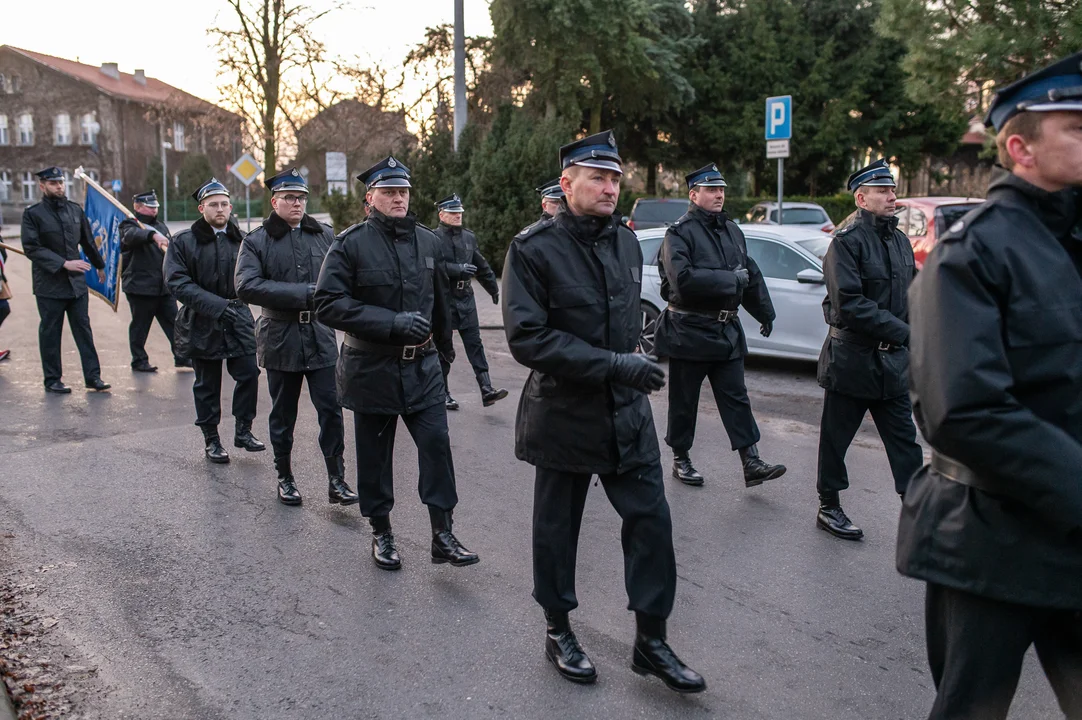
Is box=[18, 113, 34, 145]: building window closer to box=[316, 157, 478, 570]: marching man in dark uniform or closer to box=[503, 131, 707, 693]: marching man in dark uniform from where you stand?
box=[316, 157, 478, 570]: marching man in dark uniform

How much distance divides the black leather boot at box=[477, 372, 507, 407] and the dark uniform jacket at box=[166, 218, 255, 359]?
88.4 inches

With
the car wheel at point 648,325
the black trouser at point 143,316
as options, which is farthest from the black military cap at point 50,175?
the car wheel at point 648,325

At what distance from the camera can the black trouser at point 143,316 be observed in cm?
1053

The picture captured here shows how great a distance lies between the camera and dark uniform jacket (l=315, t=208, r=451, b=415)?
4762mm

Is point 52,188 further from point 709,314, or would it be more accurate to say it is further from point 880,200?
point 880,200

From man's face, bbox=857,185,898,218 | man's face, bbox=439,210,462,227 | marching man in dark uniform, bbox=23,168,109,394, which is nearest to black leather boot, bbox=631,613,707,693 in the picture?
man's face, bbox=857,185,898,218

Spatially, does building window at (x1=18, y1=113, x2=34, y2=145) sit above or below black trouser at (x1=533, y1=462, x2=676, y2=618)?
above

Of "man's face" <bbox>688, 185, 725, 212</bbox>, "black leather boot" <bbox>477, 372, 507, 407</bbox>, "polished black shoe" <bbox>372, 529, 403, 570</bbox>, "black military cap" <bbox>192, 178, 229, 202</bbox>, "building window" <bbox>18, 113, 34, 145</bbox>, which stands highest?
"building window" <bbox>18, 113, 34, 145</bbox>

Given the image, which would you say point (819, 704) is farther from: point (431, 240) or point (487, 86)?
point (487, 86)

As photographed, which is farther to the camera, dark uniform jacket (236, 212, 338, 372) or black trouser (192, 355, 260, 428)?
black trouser (192, 355, 260, 428)

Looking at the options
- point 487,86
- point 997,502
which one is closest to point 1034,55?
point 997,502

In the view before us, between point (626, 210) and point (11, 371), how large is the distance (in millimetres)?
20581

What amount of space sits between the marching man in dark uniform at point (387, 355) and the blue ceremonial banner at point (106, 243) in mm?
5840

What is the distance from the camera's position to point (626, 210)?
28922 millimetres
